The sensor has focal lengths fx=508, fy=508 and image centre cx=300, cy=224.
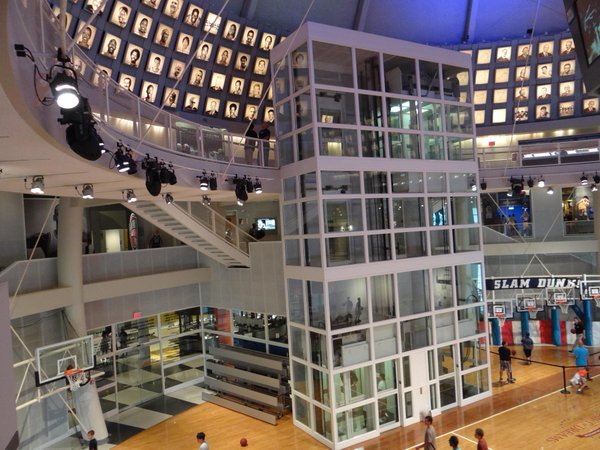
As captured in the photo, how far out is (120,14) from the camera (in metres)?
18.5

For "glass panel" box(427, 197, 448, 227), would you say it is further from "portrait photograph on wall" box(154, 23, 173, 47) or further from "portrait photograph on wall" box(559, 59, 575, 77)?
"portrait photograph on wall" box(559, 59, 575, 77)

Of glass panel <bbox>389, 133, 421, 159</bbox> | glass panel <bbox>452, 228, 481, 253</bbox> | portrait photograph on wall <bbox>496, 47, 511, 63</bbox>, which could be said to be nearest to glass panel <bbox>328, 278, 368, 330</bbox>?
glass panel <bbox>452, 228, 481, 253</bbox>

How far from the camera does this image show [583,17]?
646 cm

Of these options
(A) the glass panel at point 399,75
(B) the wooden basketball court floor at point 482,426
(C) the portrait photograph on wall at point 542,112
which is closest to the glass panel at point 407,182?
(A) the glass panel at point 399,75

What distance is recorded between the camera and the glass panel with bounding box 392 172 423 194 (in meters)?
13.6

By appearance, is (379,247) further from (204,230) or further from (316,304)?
(204,230)

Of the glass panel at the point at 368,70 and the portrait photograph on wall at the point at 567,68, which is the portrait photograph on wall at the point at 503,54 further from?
the glass panel at the point at 368,70

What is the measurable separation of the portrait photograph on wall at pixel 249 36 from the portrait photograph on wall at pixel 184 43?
2.58 metres

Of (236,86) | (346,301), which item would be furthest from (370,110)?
(236,86)

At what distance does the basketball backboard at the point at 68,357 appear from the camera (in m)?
13.2

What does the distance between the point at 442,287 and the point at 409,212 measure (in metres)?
2.38

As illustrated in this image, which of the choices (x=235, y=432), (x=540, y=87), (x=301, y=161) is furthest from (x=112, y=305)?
(x=540, y=87)

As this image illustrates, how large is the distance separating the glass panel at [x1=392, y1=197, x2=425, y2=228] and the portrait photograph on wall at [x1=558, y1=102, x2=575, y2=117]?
16.1 metres

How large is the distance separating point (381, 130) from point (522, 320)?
10.9 meters
